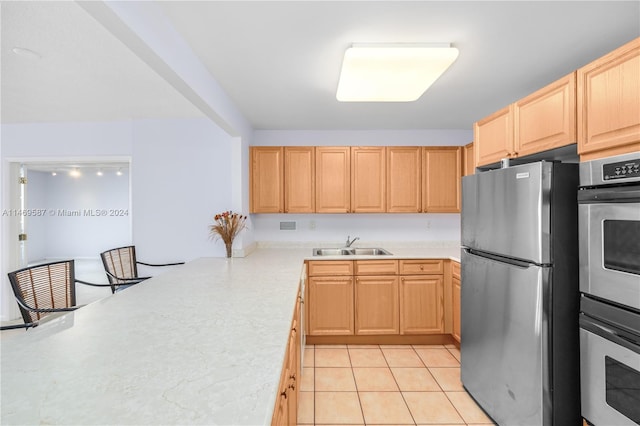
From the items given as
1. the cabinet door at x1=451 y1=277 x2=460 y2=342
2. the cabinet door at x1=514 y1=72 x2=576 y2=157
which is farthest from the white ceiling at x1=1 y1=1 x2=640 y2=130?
the cabinet door at x1=451 y1=277 x2=460 y2=342

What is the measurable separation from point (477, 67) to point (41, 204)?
9.90 meters

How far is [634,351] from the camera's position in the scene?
4.11ft

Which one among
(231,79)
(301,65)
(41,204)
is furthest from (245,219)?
(41,204)

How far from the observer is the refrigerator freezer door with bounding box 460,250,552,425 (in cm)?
163

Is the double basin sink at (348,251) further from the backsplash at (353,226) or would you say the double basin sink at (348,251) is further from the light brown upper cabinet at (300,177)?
the light brown upper cabinet at (300,177)

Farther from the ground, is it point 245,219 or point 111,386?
point 245,219

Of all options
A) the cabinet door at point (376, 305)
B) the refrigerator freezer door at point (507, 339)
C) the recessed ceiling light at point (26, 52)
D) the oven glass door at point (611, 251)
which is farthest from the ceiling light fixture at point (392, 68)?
the recessed ceiling light at point (26, 52)

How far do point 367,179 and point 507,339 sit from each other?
2161mm

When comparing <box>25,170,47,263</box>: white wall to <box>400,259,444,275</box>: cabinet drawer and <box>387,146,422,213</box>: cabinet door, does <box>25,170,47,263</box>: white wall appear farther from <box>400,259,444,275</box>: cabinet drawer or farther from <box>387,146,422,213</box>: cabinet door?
<box>400,259,444,275</box>: cabinet drawer

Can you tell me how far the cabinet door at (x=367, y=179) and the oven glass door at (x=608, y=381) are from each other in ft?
7.51

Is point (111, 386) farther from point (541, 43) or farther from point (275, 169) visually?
point (275, 169)

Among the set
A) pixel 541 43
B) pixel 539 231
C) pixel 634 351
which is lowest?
pixel 634 351

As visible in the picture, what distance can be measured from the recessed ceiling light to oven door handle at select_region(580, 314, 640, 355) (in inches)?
135

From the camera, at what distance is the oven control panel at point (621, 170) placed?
49.3 inches
